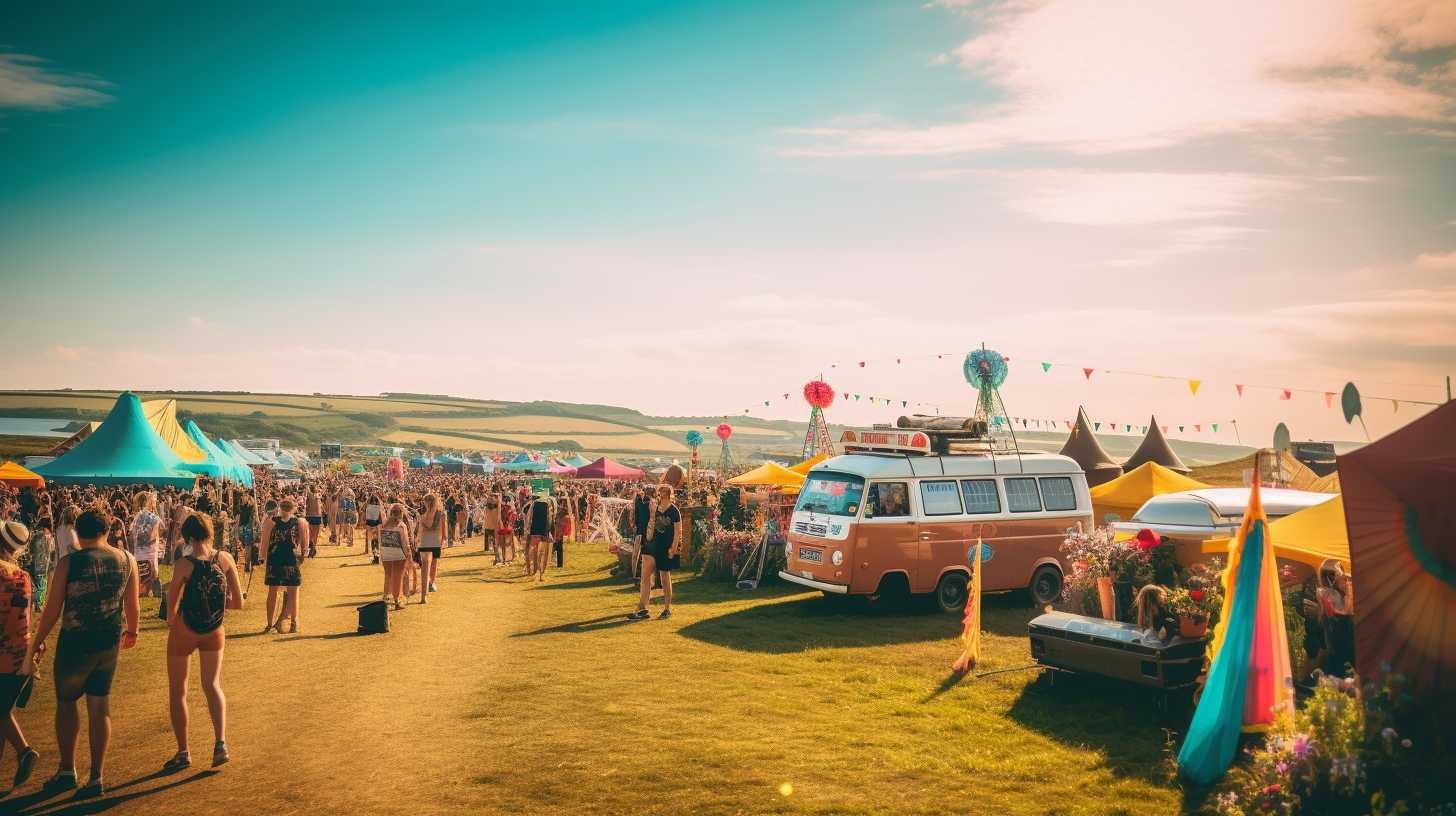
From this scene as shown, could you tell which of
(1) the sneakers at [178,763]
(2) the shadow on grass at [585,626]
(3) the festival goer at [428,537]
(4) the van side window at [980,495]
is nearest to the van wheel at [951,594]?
(4) the van side window at [980,495]

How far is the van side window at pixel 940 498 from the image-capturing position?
14.6 meters

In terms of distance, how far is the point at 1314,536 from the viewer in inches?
382

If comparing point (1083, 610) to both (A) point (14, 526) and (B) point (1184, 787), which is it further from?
(A) point (14, 526)

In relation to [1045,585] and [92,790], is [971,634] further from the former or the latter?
[92,790]

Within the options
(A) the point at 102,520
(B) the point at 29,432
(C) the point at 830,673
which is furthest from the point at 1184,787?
(B) the point at 29,432

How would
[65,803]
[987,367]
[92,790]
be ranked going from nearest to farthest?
[65,803] < [92,790] < [987,367]

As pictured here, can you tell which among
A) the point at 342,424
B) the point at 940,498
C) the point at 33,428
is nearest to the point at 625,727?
the point at 940,498

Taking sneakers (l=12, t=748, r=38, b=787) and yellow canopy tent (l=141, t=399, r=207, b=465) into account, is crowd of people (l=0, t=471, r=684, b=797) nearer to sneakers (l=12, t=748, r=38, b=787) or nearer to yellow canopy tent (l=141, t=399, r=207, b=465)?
sneakers (l=12, t=748, r=38, b=787)

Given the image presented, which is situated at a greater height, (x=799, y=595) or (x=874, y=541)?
(x=874, y=541)

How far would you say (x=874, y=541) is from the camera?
14.2 metres

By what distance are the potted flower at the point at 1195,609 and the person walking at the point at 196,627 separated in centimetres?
882

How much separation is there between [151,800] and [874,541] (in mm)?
10432

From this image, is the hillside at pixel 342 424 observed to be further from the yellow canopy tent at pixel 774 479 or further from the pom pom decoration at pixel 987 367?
the yellow canopy tent at pixel 774 479

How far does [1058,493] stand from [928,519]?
289 centimetres
